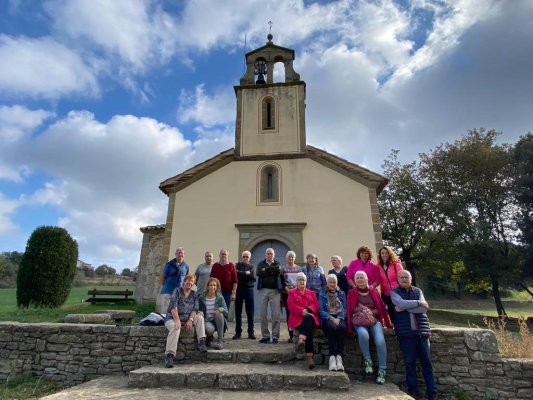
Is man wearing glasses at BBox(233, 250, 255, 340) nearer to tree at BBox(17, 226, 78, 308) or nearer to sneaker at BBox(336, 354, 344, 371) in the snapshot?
sneaker at BBox(336, 354, 344, 371)

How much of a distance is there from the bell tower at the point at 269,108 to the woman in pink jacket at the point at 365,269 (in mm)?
5934

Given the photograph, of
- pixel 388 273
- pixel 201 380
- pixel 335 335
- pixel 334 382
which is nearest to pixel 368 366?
pixel 335 335

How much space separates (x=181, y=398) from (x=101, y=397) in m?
1.11

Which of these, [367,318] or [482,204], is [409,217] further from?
[367,318]

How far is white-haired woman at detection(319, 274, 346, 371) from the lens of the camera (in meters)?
5.14

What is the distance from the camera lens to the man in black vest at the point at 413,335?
5.12 m

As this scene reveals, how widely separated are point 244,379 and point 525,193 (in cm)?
2013

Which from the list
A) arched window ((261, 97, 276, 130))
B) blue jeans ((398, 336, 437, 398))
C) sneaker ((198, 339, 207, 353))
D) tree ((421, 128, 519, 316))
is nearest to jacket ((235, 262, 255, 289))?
sneaker ((198, 339, 207, 353))

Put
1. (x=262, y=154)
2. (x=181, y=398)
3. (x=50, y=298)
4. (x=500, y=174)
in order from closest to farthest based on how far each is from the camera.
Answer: (x=181, y=398) < (x=262, y=154) < (x=50, y=298) < (x=500, y=174)

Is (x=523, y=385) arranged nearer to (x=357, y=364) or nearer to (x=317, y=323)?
(x=357, y=364)

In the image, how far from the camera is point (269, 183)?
37.2ft

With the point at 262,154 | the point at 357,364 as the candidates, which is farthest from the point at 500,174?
the point at 357,364

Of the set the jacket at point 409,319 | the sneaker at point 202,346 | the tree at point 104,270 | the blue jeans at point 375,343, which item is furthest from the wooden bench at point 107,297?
the tree at point 104,270

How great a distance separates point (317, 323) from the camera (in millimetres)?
5402
